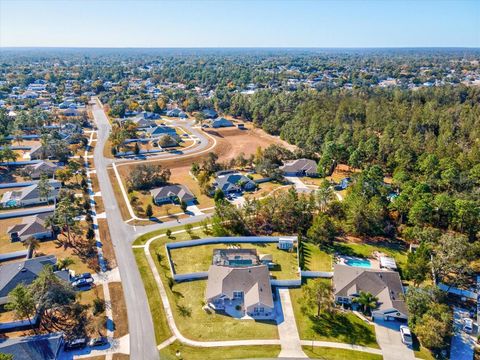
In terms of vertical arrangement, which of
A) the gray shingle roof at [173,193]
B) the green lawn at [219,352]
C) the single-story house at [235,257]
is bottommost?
the green lawn at [219,352]

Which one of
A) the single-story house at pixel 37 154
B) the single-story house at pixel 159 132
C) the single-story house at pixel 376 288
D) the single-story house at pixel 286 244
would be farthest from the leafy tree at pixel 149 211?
the single-story house at pixel 159 132

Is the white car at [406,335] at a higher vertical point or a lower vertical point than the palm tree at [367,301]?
lower

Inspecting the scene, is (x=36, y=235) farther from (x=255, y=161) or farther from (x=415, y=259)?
(x=415, y=259)

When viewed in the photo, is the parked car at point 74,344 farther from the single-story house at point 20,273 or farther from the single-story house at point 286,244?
the single-story house at point 286,244

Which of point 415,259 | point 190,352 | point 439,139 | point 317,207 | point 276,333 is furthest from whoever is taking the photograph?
point 439,139

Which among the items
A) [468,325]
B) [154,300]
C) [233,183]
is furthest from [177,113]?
[468,325]

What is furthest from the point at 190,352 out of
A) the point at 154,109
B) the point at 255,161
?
the point at 154,109

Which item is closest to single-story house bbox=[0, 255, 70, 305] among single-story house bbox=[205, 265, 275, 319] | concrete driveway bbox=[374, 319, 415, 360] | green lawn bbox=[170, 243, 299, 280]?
green lawn bbox=[170, 243, 299, 280]
